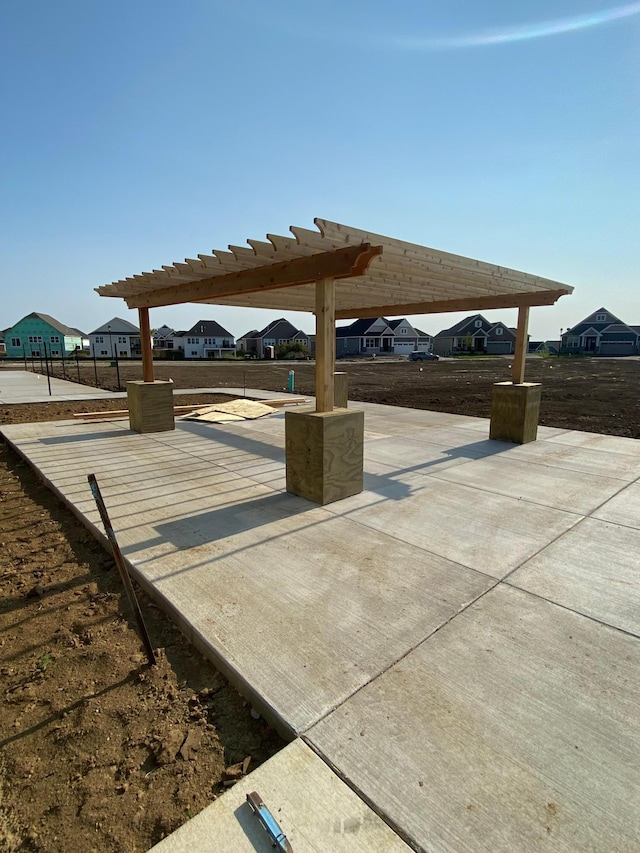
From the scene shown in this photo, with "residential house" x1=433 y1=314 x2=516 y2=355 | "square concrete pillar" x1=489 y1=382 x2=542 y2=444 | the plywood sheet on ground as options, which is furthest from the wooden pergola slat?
"residential house" x1=433 y1=314 x2=516 y2=355

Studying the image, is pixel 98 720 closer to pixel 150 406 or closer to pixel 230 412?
pixel 150 406

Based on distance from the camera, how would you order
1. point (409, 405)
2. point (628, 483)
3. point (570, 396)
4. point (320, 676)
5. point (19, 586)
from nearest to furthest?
1. point (320, 676)
2. point (19, 586)
3. point (628, 483)
4. point (409, 405)
5. point (570, 396)

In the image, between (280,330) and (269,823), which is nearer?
(269,823)

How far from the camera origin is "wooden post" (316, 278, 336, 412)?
4988mm

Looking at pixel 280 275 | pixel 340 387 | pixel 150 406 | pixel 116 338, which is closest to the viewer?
pixel 280 275

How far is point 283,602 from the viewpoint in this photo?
10.1ft

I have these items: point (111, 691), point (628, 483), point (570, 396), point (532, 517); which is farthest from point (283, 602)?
point (570, 396)

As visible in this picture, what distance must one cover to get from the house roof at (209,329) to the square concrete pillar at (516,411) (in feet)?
213

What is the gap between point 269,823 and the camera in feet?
5.27

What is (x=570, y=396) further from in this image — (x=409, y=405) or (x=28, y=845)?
(x=28, y=845)

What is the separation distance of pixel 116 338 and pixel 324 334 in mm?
69145

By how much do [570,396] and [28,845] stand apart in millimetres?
18133

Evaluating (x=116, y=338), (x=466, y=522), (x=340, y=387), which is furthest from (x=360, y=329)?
(x=466, y=522)

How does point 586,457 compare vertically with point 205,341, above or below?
below
